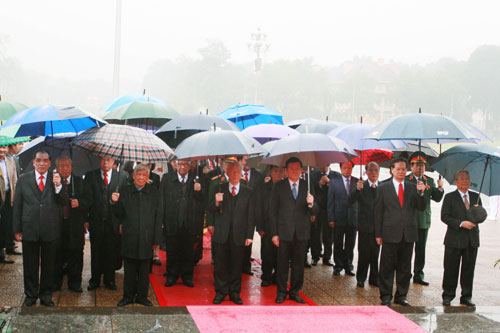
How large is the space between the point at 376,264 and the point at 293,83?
72.7 metres

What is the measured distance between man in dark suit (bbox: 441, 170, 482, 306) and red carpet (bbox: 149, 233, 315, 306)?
175 cm

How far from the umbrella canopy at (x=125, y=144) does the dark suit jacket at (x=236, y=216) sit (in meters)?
0.87

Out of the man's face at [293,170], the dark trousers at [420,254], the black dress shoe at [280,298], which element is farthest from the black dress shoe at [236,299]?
the dark trousers at [420,254]

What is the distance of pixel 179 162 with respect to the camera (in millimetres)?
7988

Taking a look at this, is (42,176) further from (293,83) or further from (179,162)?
(293,83)

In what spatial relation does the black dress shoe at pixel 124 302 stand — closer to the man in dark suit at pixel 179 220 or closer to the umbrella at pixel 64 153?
the man in dark suit at pixel 179 220

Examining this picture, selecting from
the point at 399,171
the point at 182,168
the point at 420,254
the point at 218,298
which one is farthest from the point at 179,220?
the point at 420,254

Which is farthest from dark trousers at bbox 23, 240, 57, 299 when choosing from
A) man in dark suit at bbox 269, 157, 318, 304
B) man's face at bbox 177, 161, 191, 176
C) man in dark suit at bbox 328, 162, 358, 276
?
man in dark suit at bbox 328, 162, 358, 276

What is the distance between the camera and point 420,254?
875 centimetres

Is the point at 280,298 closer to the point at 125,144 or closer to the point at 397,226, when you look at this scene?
the point at 397,226

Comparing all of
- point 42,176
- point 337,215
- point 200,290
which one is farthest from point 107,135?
point 337,215

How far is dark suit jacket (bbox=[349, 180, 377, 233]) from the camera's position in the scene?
8547mm

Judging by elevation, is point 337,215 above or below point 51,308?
above

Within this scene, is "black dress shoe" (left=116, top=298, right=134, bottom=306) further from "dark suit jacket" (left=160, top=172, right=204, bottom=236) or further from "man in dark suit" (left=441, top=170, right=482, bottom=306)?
"man in dark suit" (left=441, top=170, right=482, bottom=306)
